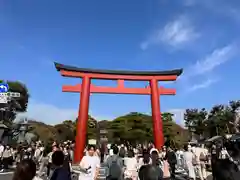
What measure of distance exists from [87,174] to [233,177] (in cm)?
365

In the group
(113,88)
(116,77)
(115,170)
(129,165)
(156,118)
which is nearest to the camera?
(115,170)

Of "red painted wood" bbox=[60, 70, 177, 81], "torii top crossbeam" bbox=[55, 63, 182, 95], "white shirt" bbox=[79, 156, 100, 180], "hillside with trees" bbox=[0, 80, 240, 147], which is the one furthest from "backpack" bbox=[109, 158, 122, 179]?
"hillside with trees" bbox=[0, 80, 240, 147]

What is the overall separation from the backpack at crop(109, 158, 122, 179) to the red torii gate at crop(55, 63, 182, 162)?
13.7 meters

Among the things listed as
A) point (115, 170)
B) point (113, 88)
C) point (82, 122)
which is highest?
point (113, 88)

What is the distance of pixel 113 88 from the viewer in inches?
817

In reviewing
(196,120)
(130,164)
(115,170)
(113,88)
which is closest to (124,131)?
(196,120)

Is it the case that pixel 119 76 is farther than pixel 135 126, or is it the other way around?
pixel 135 126

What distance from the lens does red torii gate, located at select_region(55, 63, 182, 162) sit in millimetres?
20016

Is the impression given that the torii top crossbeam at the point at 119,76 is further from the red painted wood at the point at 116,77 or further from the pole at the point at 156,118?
the pole at the point at 156,118

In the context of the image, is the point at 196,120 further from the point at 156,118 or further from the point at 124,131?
the point at 156,118

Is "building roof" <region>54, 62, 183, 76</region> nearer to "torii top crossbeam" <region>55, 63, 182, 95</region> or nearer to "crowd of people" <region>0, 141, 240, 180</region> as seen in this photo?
"torii top crossbeam" <region>55, 63, 182, 95</region>

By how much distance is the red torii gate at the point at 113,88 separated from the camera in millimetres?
20016

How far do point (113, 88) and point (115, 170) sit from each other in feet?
47.5

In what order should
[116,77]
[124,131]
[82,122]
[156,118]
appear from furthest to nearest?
[124,131], [116,77], [156,118], [82,122]
